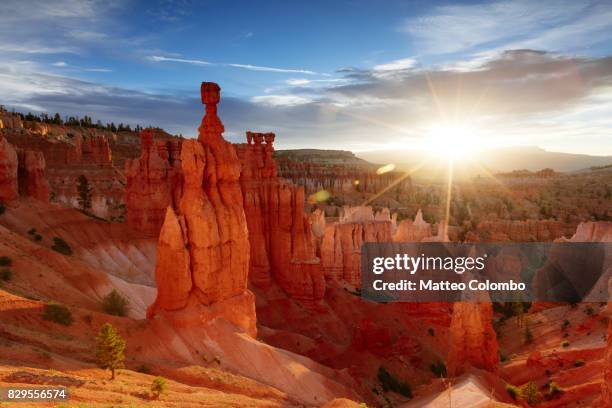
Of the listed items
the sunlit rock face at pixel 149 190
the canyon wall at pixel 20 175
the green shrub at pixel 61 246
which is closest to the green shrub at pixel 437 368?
the sunlit rock face at pixel 149 190

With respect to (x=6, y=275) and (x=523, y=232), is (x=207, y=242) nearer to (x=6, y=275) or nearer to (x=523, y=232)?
(x=6, y=275)

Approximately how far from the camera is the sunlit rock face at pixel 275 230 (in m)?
33.7

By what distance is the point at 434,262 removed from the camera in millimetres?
48281

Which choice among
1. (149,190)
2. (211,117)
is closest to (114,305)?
(211,117)

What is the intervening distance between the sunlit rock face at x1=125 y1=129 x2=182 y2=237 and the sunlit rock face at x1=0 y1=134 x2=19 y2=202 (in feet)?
27.7

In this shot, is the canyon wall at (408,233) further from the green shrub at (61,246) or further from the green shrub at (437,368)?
the green shrub at (61,246)

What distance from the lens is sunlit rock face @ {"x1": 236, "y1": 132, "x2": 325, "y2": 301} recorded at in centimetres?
3372

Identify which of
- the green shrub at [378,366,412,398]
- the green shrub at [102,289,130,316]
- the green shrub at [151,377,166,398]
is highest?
the green shrub at [151,377,166,398]

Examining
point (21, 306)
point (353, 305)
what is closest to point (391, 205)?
point (353, 305)

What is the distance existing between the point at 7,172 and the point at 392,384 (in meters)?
30.2

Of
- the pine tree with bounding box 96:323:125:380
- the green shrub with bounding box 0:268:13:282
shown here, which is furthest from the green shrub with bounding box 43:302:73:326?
the green shrub with bounding box 0:268:13:282

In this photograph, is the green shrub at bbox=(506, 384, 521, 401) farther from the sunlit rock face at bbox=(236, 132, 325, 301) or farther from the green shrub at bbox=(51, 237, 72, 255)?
the green shrub at bbox=(51, 237, 72, 255)

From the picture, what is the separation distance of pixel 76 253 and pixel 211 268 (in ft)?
64.8

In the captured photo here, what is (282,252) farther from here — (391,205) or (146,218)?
(391,205)
